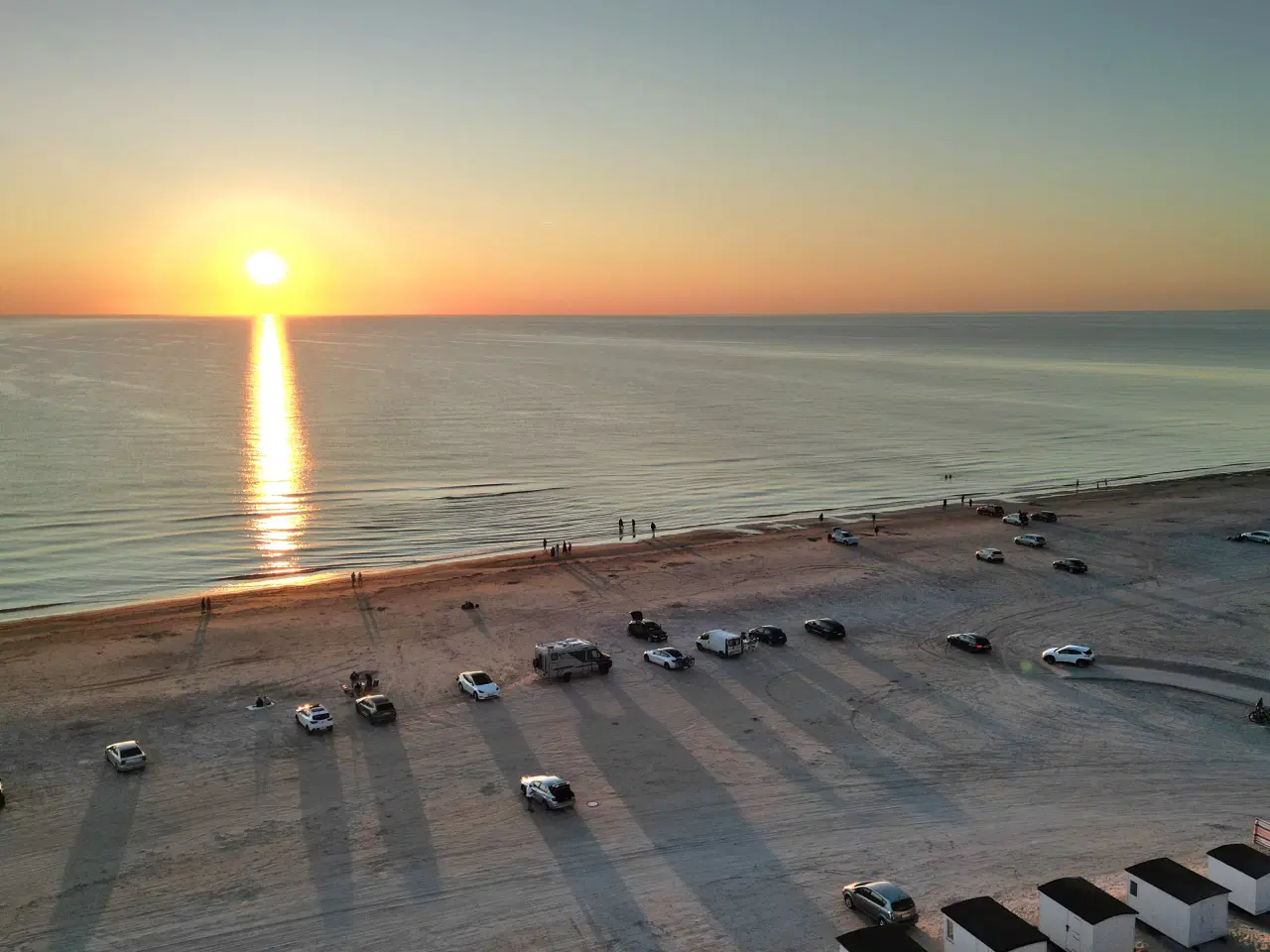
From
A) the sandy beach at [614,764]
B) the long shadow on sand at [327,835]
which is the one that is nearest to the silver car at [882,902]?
the sandy beach at [614,764]

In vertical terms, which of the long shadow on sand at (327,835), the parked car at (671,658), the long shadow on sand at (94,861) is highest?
the parked car at (671,658)

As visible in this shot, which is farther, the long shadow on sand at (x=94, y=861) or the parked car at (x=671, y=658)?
the parked car at (x=671, y=658)

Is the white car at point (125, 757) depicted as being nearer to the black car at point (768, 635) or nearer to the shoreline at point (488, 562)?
the shoreline at point (488, 562)

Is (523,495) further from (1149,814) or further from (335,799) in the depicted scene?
(1149,814)

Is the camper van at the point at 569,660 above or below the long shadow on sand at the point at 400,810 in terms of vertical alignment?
above

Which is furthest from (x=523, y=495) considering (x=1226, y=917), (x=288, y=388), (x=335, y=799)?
(x=288, y=388)

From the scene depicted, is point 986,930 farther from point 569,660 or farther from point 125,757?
point 125,757

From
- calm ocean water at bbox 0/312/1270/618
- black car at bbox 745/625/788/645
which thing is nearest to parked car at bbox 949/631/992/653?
black car at bbox 745/625/788/645
